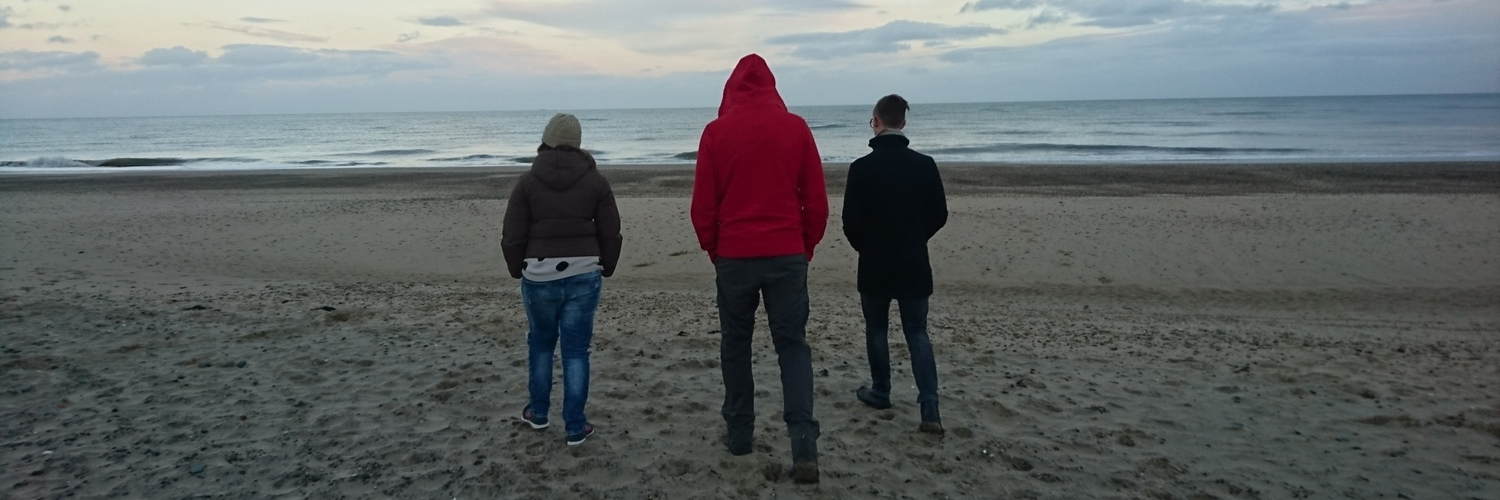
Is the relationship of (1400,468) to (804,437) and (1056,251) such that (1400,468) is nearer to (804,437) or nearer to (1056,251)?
(804,437)

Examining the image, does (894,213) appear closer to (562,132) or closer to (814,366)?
(562,132)

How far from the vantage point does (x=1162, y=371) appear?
532 centimetres

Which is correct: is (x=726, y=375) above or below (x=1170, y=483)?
above

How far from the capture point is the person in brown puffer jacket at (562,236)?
11.5 ft

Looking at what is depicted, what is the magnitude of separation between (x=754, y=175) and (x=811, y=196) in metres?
0.27

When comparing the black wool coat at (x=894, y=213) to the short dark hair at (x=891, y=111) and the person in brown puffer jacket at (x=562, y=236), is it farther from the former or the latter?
the person in brown puffer jacket at (x=562, y=236)

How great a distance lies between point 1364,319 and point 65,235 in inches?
611

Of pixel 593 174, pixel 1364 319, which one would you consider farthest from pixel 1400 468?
pixel 1364 319

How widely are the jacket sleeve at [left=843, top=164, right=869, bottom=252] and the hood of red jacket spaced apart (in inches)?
24.4

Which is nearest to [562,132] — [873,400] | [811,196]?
[811,196]

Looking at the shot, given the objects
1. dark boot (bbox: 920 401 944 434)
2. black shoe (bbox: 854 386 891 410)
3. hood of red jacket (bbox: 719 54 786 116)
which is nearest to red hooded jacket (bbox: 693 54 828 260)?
hood of red jacket (bbox: 719 54 786 116)

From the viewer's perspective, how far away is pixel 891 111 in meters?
3.78

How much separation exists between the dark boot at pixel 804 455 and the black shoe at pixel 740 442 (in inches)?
12.0

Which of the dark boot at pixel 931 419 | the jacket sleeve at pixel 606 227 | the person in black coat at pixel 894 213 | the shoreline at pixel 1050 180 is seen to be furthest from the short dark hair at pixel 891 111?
the shoreline at pixel 1050 180
